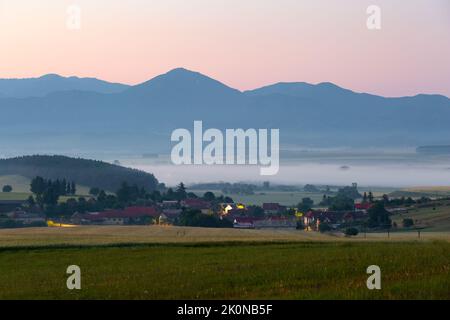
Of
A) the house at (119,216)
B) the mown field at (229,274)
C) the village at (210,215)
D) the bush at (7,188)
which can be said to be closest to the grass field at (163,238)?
the mown field at (229,274)

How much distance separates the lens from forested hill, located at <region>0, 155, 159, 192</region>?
170 m

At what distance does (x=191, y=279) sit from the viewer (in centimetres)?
2286

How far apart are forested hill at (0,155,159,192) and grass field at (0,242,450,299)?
131729mm

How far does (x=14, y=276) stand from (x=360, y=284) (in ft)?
40.3

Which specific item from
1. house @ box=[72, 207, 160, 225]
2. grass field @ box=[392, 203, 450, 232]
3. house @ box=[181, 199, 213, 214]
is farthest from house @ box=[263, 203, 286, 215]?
grass field @ box=[392, 203, 450, 232]

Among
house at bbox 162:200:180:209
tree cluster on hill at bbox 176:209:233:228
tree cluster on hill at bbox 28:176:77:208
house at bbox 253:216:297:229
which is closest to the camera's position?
tree cluster on hill at bbox 176:209:233:228

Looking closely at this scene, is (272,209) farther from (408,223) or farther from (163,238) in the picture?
(163,238)

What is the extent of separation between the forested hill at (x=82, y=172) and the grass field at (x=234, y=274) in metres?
132

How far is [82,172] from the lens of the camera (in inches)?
7062

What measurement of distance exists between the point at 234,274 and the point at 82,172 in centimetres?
15814

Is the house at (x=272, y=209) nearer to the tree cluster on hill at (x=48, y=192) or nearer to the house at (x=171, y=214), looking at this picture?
the house at (x=171, y=214)

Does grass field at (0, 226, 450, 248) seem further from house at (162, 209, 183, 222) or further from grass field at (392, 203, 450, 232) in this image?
house at (162, 209, 183, 222)
